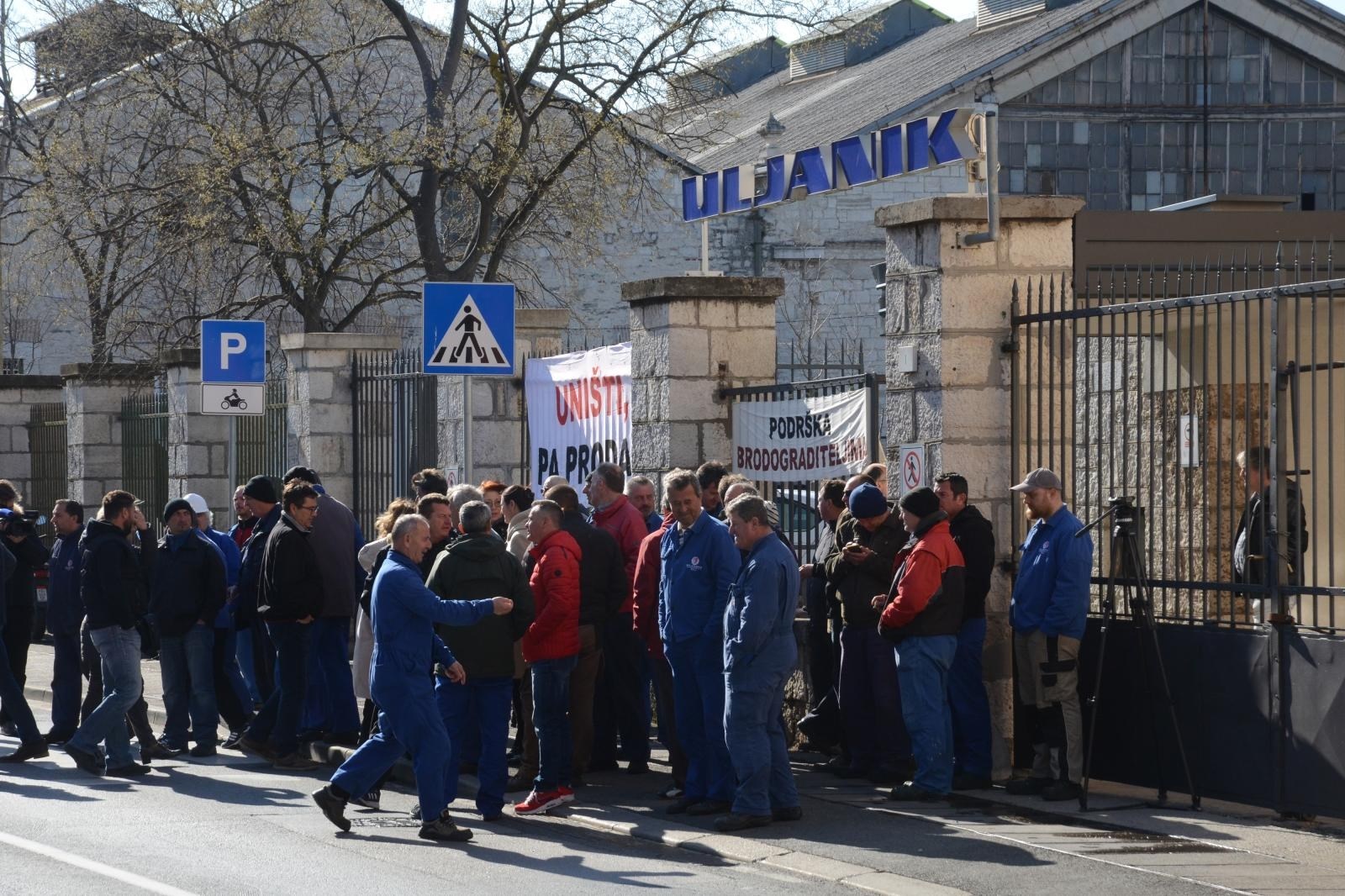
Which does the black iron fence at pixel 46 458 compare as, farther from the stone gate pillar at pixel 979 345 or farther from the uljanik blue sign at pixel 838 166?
the stone gate pillar at pixel 979 345

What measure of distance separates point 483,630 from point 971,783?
281 centimetres

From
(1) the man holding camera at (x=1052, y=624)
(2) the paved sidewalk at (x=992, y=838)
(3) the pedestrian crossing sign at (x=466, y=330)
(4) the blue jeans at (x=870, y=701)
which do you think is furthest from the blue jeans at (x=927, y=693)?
(3) the pedestrian crossing sign at (x=466, y=330)

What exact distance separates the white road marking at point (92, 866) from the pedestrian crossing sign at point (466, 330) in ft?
13.4

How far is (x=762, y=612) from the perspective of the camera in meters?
9.15

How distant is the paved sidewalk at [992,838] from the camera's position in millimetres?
8125

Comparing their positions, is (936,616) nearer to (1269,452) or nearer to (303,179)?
(1269,452)

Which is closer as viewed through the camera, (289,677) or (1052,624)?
(1052,624)

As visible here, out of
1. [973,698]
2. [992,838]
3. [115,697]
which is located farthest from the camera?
[115,697]

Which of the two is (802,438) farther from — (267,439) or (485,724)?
(267,439)

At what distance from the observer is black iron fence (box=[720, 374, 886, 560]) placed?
11.8m

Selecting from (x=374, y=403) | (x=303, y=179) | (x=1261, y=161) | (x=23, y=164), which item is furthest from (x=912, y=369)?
(x=23, y=164)

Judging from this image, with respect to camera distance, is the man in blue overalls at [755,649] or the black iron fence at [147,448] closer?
the man in blue overalls at [755,649]

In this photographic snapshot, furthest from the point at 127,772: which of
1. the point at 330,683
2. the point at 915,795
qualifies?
the point at 915,795

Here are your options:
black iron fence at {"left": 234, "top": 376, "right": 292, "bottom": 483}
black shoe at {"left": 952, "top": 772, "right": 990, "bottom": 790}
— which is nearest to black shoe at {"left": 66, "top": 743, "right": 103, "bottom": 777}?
black shoe at {"left": 952, "top": 772, "right": 990, "bottom": 790}
